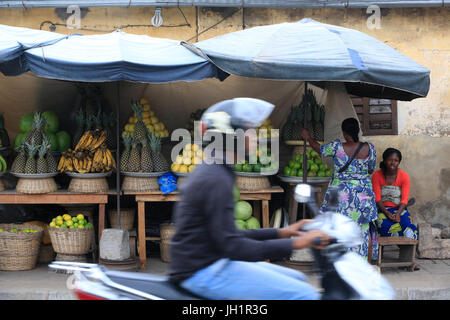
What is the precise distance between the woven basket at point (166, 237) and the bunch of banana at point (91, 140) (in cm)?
127

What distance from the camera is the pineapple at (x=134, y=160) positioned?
6797 mm

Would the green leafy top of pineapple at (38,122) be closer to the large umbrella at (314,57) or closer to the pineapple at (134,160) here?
the pineapple at (134,160)

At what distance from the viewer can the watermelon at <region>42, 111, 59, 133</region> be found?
730 centimetres

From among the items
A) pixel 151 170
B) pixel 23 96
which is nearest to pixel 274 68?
pixel 151 170

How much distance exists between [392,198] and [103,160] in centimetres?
360

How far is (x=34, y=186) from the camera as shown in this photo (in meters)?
6.64

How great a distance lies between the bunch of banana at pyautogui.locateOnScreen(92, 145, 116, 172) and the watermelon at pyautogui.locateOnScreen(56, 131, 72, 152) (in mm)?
676

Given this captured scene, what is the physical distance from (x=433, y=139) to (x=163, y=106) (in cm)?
393

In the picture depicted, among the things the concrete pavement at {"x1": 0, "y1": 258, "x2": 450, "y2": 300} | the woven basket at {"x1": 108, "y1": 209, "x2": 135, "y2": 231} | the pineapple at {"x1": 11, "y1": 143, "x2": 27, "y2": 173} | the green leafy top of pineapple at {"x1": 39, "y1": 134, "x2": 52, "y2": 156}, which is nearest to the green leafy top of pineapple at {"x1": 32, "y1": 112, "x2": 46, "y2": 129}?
the green leafy top of pineapple at {"x1": 39, "y1": 134, "x2": 52, "y2": 156}

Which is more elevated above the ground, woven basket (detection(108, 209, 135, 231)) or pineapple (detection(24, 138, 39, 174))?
pineapple (detection(24, 138, 39, 174))

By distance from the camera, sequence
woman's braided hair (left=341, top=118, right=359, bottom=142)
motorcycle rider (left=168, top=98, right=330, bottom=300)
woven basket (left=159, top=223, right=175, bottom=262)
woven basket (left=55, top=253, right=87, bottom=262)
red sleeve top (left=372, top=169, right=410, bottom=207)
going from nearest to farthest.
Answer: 1. motorcycle rider (left=168, top=98, right=330, bottom=300)
2. woman's braided hair (left=341, top=118, right=359, bottom=142)
3. woven basket (left=55, top=253, right=87, bottom=262)
4. woven basket (left=159, top=223, right=175, bottom=262)
5. red sleeve top (left=372, top=169, right=410, bottom=207)

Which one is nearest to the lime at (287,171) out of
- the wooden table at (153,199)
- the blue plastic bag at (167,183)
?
the wooden table at (153,199)

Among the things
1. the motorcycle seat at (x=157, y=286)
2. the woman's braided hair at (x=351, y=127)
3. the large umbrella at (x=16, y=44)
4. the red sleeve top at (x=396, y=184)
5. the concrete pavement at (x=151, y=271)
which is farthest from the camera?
the red sleeve top at (x=396, y=184)

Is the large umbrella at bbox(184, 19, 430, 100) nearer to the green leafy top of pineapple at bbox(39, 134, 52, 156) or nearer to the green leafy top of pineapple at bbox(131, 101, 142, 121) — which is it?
the green leafy top of pineapple at bbox(131, 101, 142, 121)
